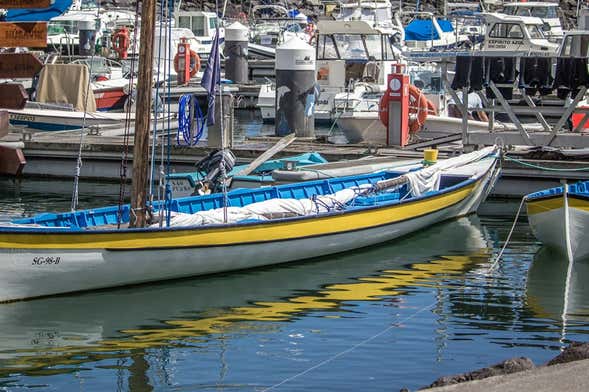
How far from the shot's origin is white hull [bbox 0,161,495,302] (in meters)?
14.9

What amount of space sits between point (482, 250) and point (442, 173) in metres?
2.25

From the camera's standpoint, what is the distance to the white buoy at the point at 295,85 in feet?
86.7

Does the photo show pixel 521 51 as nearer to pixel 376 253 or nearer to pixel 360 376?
pixel 376 253

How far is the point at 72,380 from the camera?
1221 centimetres

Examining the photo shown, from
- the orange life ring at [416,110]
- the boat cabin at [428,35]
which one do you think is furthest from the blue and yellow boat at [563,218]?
the boat cabin at [428,35]

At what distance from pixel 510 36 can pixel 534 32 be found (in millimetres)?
1189

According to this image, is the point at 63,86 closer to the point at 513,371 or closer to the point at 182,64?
the point at 182,64

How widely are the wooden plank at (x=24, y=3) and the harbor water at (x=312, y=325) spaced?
3752 mm

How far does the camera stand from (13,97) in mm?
13281

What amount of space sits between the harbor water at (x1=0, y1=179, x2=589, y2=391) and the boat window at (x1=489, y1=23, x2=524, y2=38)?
804 inches

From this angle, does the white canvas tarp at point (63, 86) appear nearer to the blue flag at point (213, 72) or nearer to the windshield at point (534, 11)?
the blue flag at point (213, 72)

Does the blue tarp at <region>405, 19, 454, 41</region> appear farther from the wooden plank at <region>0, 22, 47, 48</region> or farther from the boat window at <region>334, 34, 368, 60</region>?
the wooden plank at <region>0, 22, 47, 48</region>

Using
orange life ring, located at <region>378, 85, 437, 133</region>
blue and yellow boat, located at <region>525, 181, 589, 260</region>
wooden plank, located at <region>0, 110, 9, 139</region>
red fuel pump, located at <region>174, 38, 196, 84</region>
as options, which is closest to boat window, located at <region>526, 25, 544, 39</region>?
red fuel pump, located at <region>174, 38, 196, 84</region>

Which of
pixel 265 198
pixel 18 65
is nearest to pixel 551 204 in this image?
pixel 265 198
